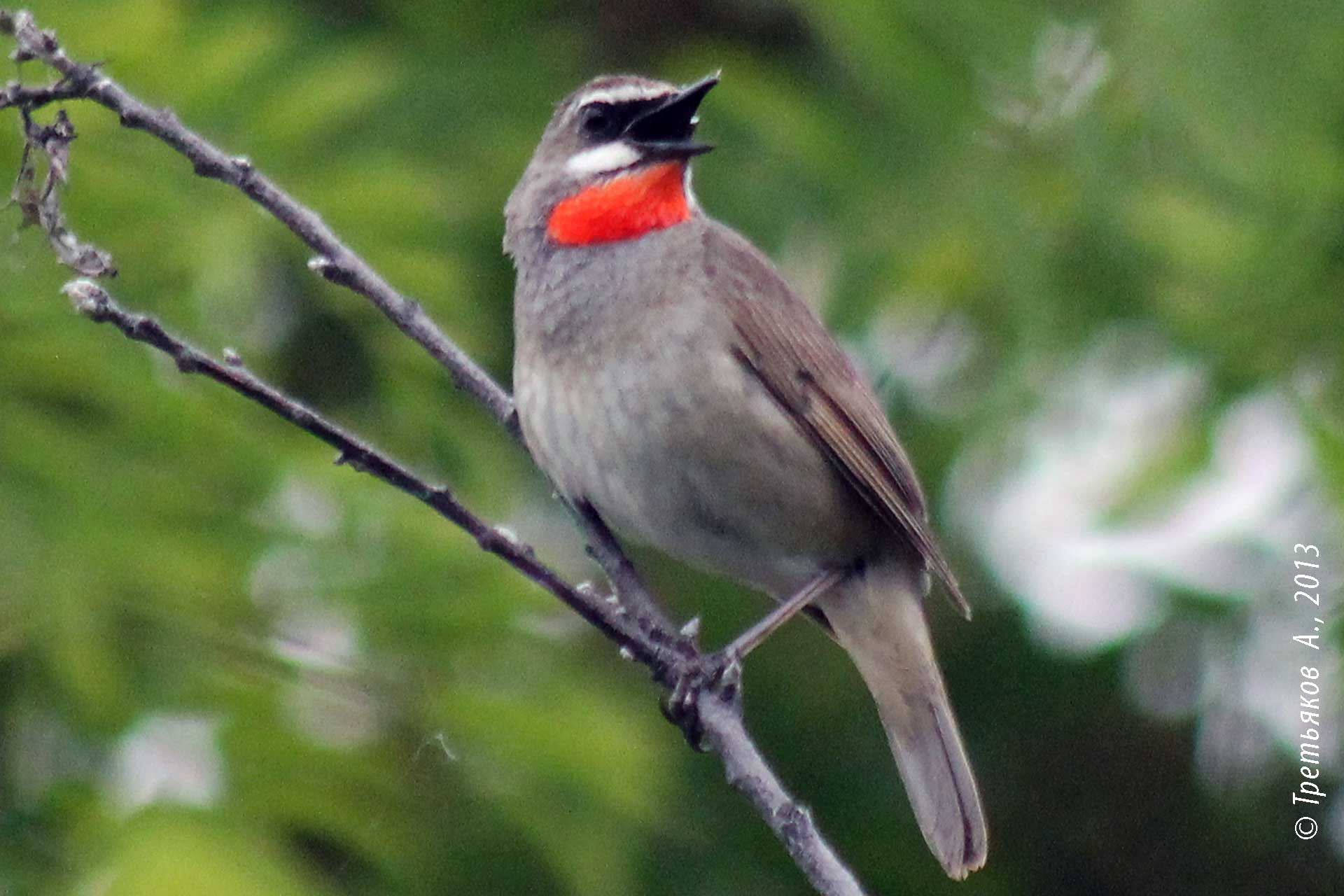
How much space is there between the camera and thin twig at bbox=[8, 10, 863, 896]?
3.19 metres

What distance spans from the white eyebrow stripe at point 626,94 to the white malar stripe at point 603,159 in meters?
0.11

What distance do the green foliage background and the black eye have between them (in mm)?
630

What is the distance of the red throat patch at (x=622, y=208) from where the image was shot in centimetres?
488

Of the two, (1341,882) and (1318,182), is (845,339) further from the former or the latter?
(1341,882)

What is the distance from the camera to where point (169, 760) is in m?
4.78

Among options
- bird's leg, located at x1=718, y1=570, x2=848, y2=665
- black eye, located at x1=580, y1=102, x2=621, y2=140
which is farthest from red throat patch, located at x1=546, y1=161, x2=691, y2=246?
bird's leg, located at x1=718, y1=570, x2=848, y2=665

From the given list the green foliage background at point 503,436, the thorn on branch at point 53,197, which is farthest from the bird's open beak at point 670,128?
the thorn on branch at point 53,197

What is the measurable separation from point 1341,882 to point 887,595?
2.10 metres

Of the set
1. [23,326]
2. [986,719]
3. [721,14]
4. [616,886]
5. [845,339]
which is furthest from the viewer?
[721,14]

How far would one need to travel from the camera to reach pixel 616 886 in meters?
5.08

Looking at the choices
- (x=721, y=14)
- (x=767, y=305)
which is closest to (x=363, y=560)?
(x=767, y=305)

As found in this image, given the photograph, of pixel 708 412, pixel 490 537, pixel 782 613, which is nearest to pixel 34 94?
pixel 490 537

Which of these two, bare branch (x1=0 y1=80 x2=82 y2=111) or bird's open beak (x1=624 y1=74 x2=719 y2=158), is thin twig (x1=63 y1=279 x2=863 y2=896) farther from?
bird's open beak (x1=624 y1=74 x2=719 y2=158)

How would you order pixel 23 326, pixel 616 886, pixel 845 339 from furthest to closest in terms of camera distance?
pixel 845 339, pixel 616 886, pixel 23 326
